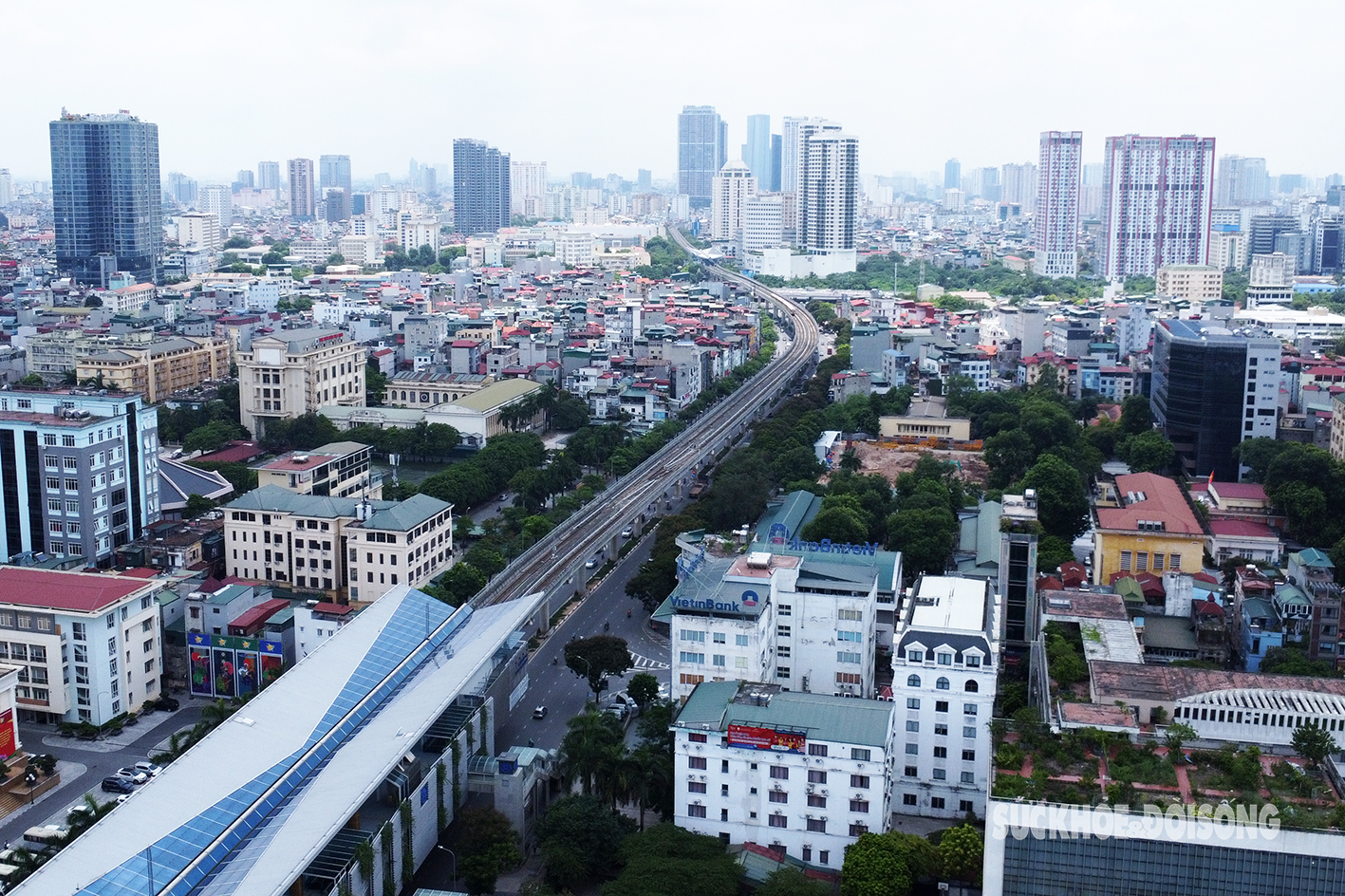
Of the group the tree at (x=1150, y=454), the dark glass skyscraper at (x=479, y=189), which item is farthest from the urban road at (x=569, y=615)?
the dark glass skyscraper at (x=479, y=189)

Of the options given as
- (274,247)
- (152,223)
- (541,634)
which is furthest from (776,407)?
(274,247)

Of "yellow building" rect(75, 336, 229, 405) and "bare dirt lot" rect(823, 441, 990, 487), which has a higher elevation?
"yellow building" rect(75, 336, 229, 405)

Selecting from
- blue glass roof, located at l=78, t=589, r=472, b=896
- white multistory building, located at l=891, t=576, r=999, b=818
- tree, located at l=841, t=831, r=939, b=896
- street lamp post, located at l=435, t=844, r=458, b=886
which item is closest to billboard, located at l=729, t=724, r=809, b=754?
tree, located at l=841, t=831, r=939, b=896

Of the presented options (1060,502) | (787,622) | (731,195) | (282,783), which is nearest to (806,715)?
(787,622)

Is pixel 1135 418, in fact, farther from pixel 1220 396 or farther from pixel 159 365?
pixel 159 365

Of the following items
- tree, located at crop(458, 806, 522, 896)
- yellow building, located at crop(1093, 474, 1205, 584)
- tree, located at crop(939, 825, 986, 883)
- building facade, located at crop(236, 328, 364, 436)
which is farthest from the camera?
building facade, located at crop(236, 328, 364, 436)

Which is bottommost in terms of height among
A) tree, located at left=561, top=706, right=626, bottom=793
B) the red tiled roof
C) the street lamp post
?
the street lamp post

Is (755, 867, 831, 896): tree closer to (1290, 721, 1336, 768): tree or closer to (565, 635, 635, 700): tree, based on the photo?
(1290, 721, 1336, 768): tree
